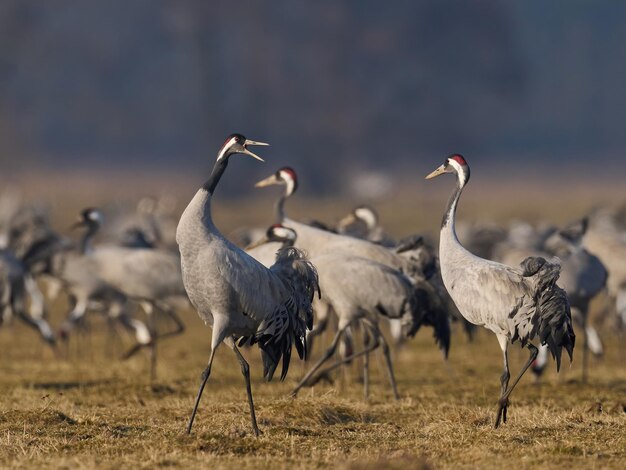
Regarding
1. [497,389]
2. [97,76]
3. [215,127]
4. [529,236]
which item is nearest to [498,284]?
[497,389]

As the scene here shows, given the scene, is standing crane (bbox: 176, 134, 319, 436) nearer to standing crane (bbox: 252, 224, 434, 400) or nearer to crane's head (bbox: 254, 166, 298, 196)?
standing crane (bbox: 252, 224, 434, 400)

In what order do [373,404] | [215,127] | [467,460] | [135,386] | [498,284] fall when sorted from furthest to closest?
[215,127], [135,386], [373,404], [498,284], [467,460]

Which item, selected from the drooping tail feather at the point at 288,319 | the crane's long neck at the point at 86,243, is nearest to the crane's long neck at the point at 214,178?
the drooping tail feather at the point at 288,319

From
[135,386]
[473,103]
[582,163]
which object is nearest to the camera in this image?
[135,386]

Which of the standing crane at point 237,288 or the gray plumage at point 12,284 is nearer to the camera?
the standing crane at point 237,288

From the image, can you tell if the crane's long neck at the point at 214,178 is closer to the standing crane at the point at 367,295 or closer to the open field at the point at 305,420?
the open field at the point at 305,420

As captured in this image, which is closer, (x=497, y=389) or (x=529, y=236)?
(x=497, y=389)

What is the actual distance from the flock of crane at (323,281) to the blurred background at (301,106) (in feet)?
116

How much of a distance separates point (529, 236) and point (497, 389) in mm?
5752

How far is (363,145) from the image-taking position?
222 ft

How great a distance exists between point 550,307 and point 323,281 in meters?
2.45

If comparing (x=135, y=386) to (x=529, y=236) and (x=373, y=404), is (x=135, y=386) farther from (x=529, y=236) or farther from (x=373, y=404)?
(x=529, y=236)

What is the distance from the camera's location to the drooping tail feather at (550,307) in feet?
27.7

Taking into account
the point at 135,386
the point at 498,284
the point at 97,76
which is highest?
Result: the point at 97,76
